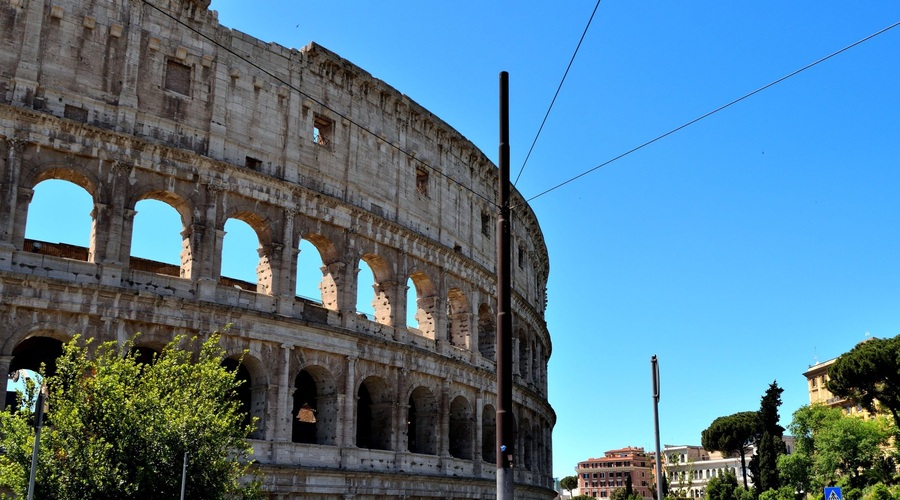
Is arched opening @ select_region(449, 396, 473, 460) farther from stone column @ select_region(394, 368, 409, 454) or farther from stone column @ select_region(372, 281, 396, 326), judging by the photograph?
stone column @ select_region(372, 281, 396, 326)

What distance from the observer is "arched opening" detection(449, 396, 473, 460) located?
30.7 metres

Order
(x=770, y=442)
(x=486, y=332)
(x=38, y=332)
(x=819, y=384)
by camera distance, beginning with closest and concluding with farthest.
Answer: (x=38, y=332)
(x=486, y=332)
(x=770, y=442)
(x=819, y=384)

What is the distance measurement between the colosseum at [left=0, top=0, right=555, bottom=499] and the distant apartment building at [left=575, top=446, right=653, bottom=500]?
119636mm

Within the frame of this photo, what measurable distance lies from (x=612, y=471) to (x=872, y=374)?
3684 inches

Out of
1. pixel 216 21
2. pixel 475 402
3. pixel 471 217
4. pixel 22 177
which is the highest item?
pixel 216 21

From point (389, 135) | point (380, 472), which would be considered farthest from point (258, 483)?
point (389, 135)

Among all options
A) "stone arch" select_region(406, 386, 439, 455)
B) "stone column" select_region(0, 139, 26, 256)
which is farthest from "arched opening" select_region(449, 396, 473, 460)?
"stone column" select_region(0, 139, 26, 256)

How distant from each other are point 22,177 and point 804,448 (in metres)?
66.3

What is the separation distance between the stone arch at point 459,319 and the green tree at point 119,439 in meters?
15.1

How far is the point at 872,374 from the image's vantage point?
5853cm

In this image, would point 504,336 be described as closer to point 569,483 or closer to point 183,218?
point 183,218

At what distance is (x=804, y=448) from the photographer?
7275cm

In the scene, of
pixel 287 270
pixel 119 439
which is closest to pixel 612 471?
pixel 287 270

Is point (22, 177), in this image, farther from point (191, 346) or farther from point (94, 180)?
point (191, 346)
